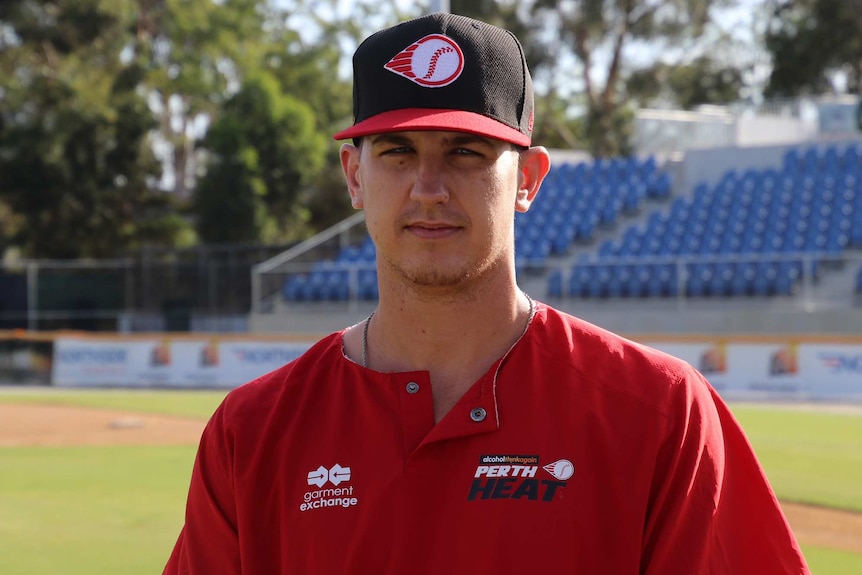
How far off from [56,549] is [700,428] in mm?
7675

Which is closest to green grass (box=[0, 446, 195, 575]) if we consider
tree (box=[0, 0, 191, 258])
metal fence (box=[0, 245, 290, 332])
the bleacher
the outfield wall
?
the outfield wall

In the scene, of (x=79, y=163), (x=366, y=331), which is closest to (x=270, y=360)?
(x=79, y=163)

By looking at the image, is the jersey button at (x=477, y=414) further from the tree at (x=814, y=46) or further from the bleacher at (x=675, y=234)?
the tree at (x=814, y=46)

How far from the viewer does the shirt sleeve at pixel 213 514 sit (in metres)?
2.25

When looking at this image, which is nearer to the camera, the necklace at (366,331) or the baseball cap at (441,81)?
the baseball cap at (441,81)

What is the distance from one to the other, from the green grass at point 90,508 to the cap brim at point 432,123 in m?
6.40

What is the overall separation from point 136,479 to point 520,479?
10835 millimetres

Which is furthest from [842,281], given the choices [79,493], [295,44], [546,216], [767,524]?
[295,44]

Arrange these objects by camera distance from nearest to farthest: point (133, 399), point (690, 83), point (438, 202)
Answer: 1. point (438, 202)
2. point (133, 399)
3. point (690, 83)

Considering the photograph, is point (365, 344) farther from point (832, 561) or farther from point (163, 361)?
point (163, 361)

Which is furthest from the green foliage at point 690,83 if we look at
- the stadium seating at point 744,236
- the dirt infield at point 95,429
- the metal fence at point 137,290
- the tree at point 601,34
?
the dirt infield at point 95,429

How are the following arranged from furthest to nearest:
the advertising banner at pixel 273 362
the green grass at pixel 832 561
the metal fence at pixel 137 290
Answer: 1. the metal fence at pixel 137 290
2. the advertising banner at pixel 273 362
3. the green grass at pixel 832 561

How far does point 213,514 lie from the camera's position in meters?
2.26

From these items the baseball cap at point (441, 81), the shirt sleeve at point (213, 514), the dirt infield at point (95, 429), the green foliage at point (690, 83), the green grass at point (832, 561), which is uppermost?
the green foliage at point (690, 83)
